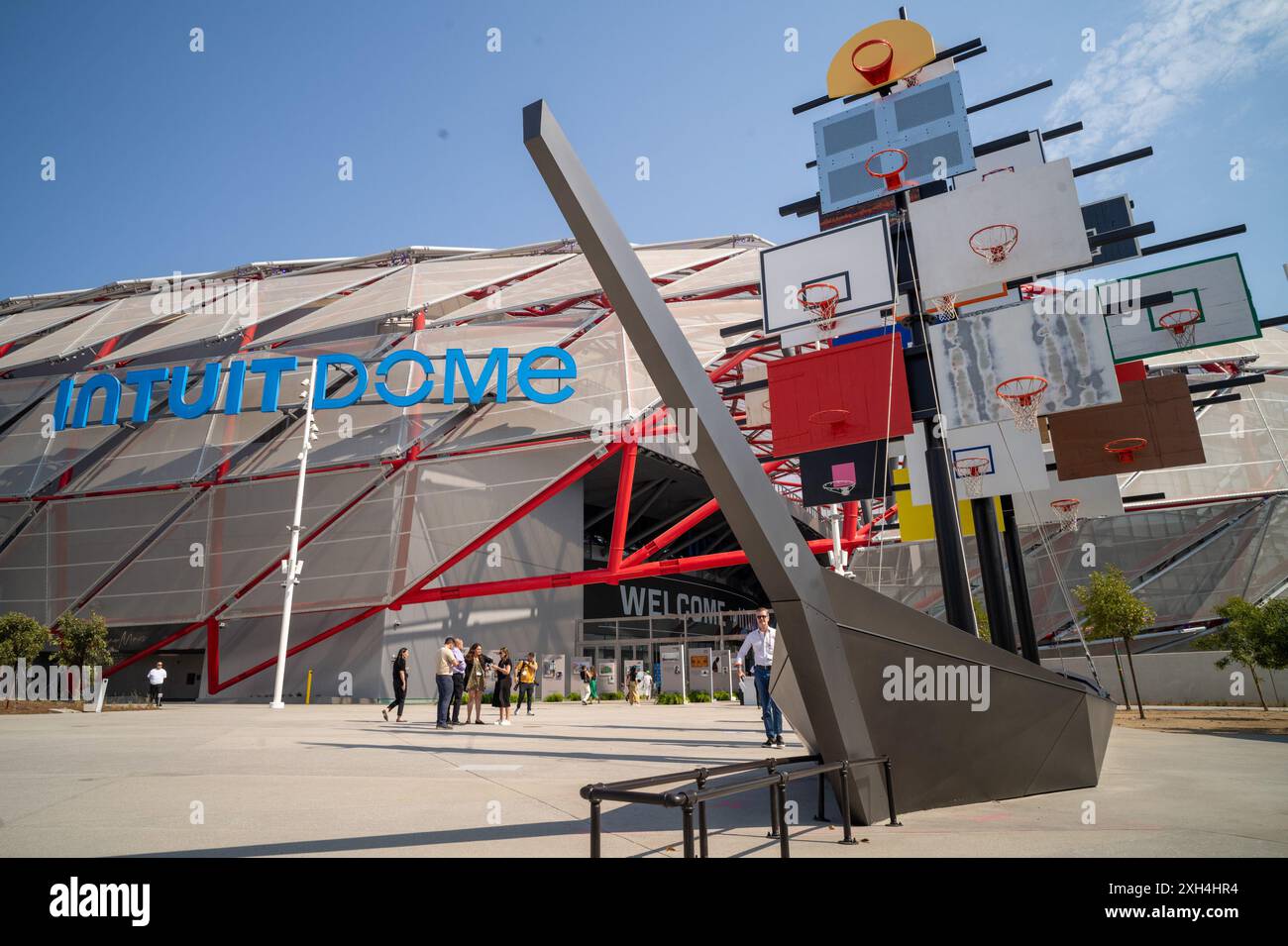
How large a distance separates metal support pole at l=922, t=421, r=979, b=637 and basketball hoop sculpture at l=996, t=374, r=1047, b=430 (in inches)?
91.2

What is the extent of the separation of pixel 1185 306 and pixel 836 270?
316 inches

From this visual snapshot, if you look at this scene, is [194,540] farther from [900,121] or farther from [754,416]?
[900,121]

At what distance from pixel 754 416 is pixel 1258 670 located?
16483 mm

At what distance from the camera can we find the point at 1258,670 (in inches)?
894

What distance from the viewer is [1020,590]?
1233 cm

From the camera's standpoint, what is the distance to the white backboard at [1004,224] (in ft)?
37.1

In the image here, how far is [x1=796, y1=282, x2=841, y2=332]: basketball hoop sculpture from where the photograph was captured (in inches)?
489

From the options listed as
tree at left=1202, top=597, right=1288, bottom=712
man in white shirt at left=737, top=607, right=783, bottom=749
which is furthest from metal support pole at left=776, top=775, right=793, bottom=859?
tree at left=1202, top=597, right=1288, bottom=712

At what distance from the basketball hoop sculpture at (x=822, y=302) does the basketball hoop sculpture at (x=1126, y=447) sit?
19.6 ft

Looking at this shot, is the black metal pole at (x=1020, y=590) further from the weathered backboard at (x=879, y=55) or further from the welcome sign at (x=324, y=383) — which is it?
the welcome sign at (x=324, y=383)

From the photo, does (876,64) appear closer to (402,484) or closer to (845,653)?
(845,653)

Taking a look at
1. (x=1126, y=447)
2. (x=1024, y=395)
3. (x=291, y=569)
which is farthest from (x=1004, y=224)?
(x=291, y=569)

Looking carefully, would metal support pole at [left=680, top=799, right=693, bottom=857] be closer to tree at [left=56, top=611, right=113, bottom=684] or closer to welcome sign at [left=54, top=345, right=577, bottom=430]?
welcome sign at [left=54, top=345, right=577, bottom=430]
